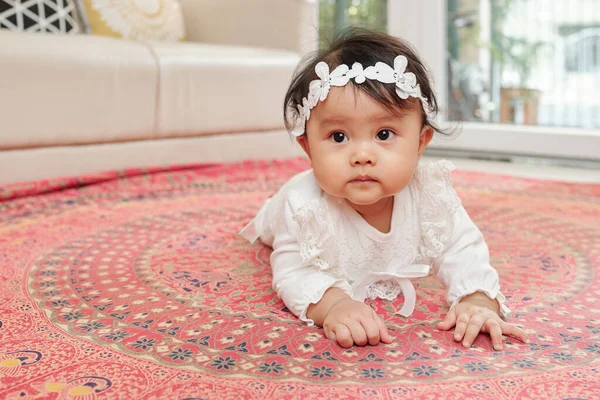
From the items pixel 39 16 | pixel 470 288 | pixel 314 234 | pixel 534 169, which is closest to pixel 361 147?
pixel 314 234

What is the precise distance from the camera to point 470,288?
0.89 metres

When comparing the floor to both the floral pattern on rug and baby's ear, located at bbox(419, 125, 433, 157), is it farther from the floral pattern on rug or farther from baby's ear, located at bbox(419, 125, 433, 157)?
baby's ear, located at bbox(419, 125, 433, 157)

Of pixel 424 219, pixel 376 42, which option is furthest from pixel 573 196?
pixel 376 42

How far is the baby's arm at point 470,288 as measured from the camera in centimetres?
81

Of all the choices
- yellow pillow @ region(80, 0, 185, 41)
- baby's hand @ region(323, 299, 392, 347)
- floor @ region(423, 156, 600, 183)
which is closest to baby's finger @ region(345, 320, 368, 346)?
baby's hand @ region(323, 299, 392, 347)

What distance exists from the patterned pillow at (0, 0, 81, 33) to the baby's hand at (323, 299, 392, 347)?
1614 millimetres

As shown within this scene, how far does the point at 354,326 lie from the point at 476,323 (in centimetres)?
16

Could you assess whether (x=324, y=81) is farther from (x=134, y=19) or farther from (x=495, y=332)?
(x=134, y=19)

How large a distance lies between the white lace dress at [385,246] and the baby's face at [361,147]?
0.25 ft

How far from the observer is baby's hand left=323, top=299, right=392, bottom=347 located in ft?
2.58

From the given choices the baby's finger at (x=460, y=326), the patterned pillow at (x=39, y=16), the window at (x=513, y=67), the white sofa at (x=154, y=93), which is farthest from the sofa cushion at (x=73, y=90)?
the baby's finger at (x=460, y=326)

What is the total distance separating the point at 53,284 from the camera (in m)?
1.06

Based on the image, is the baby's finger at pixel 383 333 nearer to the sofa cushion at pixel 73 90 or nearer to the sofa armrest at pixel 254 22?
the sofa cushion at pixel 73 90

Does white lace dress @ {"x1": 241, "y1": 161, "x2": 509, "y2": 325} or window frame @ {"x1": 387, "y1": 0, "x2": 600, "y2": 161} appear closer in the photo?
white lace dress @ {"x1": 241, "y1": 161, "x2": 509, "y2": 325}
